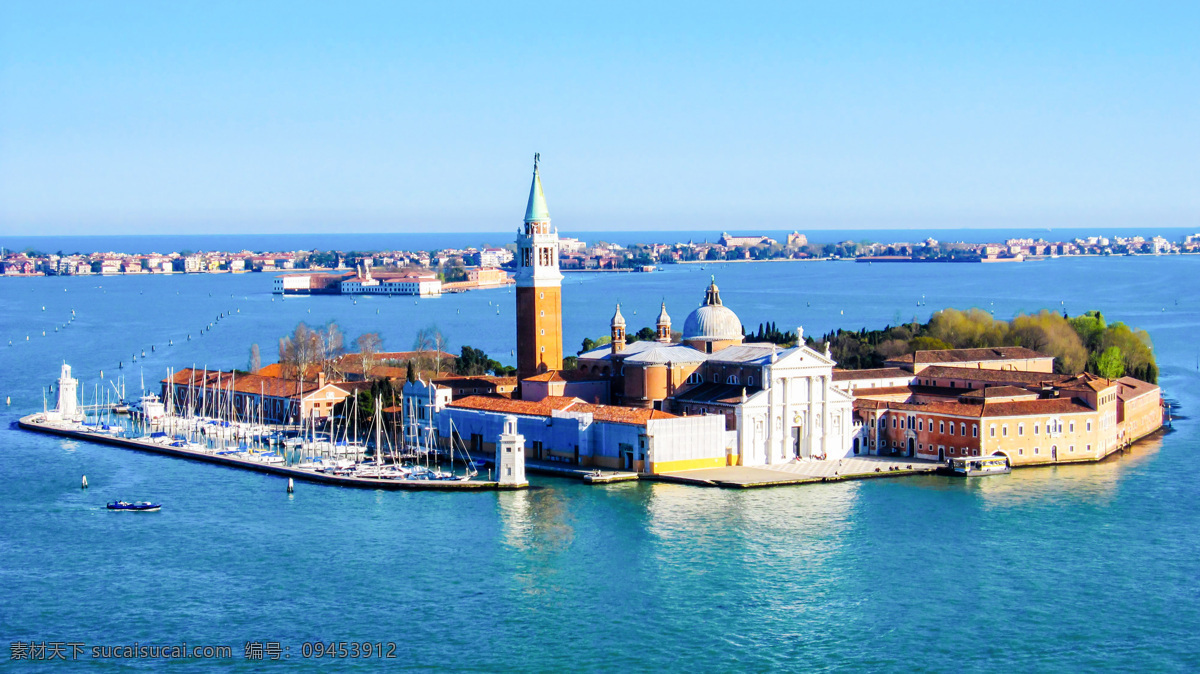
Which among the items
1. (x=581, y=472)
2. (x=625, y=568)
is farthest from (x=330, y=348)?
(x=625, y=568)

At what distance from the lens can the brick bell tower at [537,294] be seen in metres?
29.2

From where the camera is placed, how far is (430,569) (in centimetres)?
1747

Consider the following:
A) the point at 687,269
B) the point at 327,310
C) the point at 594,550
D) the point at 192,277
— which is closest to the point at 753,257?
the point at 687,269

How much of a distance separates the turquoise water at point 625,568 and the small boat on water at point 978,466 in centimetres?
31

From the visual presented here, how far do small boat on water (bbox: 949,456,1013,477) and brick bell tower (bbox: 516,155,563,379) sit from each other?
8.91 metres

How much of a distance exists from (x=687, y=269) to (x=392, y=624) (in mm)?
118745

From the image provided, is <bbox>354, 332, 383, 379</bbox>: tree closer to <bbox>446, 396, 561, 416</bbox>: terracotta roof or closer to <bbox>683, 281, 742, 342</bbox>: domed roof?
<bbox>446, 396, 561, 416</bbox>: terracotta roof

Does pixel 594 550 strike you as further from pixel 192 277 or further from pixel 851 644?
pixel 192 277

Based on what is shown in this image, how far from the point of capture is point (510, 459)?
22.9 m

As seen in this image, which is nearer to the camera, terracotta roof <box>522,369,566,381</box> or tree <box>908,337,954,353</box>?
terracotta roof <box>522,369,566,381</box>

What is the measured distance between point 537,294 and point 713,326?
3.76 metres

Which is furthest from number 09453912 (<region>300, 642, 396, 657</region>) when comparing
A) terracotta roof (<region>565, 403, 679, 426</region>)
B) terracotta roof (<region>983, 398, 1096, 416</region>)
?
terracotta roof (<region>983, 398, 1096, 416</region>)

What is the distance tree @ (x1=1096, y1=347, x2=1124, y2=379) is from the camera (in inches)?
1290

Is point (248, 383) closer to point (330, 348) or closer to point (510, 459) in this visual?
point (330, 348)
